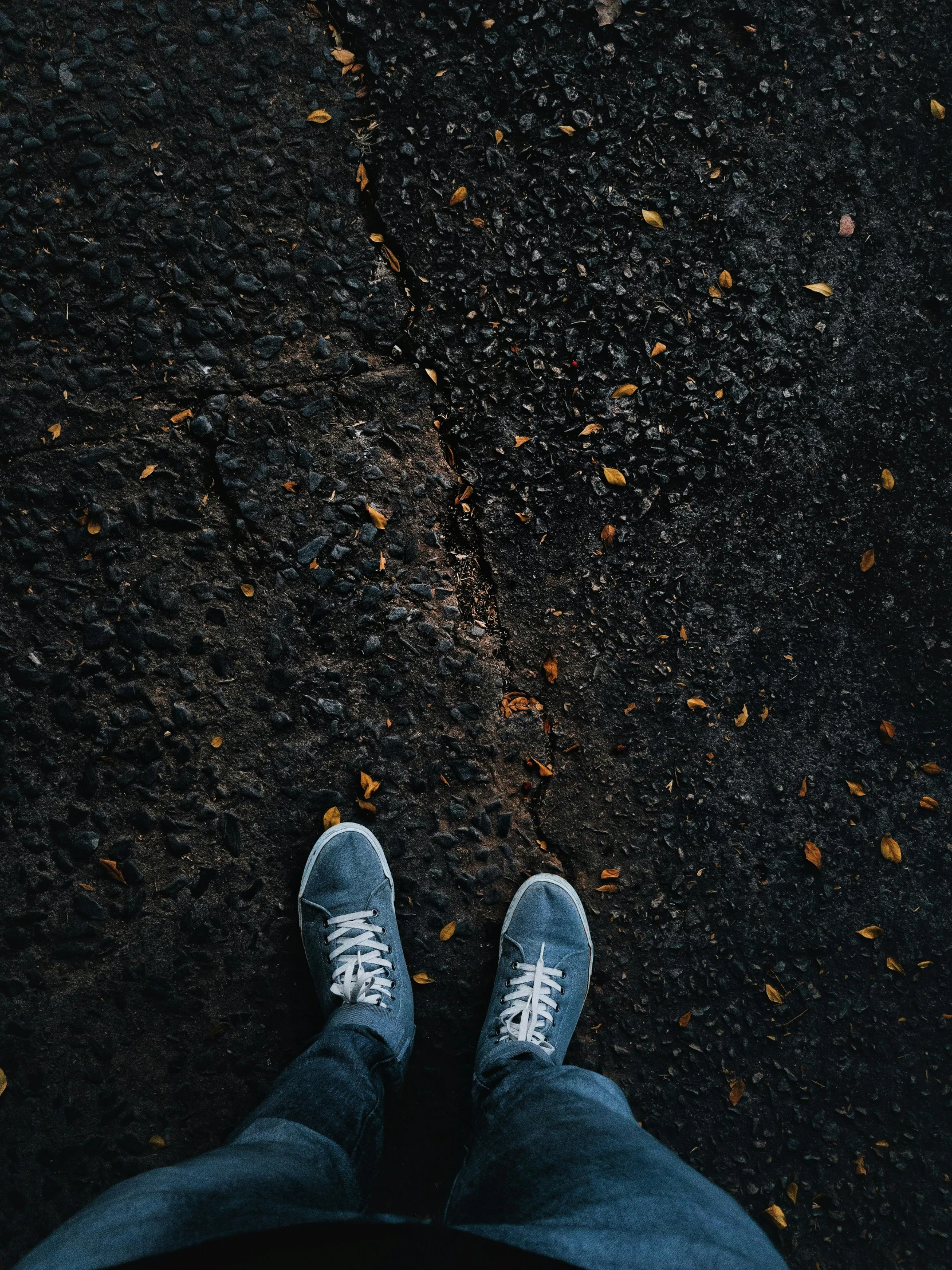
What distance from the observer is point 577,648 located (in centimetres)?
203

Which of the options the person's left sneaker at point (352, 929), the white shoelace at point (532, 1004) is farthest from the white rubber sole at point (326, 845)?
the white shoelace at point (532, 1004)

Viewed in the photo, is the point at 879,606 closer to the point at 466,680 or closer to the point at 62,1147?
the point at 466,680

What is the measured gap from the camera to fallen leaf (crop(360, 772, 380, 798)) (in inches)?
77.8

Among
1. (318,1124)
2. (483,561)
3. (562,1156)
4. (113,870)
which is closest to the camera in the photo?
(562,1156)

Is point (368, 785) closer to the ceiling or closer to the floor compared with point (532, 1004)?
closer to the ceiling

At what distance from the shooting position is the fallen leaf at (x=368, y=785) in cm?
198

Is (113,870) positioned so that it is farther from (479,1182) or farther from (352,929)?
(479,1182)

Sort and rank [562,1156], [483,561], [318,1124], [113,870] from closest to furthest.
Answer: [562,1156], [318,1124], [113,870], [483,561]

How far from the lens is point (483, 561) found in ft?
6.64

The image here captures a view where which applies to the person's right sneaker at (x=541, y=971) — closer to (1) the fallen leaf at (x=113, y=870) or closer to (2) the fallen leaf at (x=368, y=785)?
(2) the fallen leaf at (x=368, y=785)

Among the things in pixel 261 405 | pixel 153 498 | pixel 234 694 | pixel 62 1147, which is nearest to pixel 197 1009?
pixel 62 1147

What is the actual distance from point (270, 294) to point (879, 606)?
1926 millimetres

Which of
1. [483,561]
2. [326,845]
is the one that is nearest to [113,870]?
[326,845]

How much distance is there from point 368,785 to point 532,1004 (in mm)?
725
